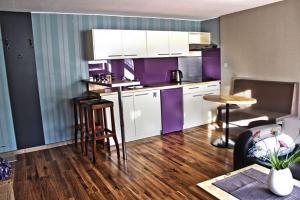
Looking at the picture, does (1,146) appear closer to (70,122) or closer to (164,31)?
(70,122)

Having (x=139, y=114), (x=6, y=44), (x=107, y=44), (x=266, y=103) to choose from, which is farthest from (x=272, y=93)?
(x=6, y=44)

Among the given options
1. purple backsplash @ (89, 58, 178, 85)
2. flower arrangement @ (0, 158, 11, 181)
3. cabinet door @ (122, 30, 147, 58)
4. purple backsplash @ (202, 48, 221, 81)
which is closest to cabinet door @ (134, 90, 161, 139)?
purple backsplash @ (89, 58, 178, 85)

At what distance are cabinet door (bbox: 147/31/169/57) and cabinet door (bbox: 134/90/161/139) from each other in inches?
29.0

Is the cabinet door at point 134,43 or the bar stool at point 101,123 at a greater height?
the cabinet door at point 134,43

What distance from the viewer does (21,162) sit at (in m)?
3.56

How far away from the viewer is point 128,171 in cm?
313

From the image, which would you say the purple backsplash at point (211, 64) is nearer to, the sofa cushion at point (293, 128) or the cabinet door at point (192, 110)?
the cabinet door at point (192, 110)

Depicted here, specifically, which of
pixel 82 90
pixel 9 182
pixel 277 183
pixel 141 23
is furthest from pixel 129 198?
pixel 141 23

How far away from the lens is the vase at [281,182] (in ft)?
5.27

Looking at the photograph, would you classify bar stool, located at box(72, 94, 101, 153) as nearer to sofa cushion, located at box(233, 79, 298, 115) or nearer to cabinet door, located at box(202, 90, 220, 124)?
cabinet door, located at box(202, 90, 220, 124)

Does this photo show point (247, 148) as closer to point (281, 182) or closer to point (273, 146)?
point (273, 146)

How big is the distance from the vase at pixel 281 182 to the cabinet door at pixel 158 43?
321 centimetres

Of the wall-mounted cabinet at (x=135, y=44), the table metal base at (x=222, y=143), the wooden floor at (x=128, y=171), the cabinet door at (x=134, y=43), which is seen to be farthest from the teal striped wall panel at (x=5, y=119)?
the table metal base at (x=222, y=143)

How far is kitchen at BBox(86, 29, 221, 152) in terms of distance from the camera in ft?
13.3
